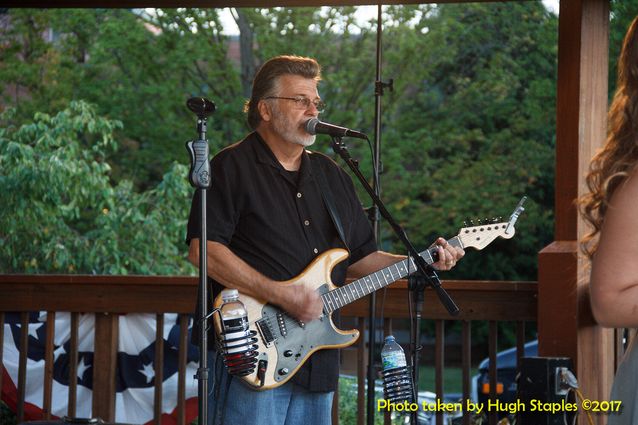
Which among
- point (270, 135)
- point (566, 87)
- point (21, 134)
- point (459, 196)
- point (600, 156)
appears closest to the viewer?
point (600, 156)

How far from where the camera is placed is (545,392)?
3.52 meters

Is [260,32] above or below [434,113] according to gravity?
above

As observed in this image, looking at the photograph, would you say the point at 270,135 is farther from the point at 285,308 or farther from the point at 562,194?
the point at 562,194

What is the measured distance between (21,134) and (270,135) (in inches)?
226

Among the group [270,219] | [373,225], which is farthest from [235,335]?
[373,225]

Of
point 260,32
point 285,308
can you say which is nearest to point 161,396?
point 285,308

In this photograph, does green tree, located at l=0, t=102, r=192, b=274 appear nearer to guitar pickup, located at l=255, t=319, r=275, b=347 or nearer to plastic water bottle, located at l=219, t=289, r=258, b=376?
guitar pickup, located at l=255, t=319, r=275, b=347

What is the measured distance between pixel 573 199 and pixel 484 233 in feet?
2.19

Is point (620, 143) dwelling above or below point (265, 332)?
above

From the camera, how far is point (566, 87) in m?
4.12

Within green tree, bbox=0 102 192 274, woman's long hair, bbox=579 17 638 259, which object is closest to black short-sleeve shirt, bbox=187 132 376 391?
woman's long hair, bbox=579 17 638 259

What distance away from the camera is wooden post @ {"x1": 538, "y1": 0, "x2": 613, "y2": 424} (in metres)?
3.96

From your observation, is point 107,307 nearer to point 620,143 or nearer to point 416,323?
point 416,323

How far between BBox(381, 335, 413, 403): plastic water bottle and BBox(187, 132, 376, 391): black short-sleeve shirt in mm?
280
